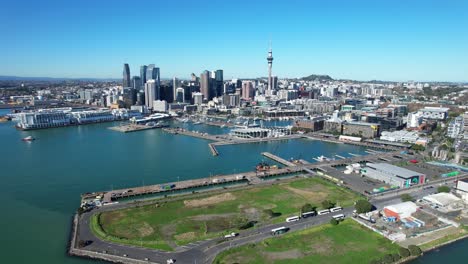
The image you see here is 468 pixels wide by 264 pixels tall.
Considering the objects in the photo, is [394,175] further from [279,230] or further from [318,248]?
[279,230]

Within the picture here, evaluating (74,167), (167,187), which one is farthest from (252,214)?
(74,167)

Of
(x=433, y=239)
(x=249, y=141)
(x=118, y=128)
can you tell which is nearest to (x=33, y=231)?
(x=433, y=239)

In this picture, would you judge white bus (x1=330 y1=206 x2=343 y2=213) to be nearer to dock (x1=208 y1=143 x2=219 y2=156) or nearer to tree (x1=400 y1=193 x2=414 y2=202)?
tree (x1=400 y1=193 x2=414 y2=202)

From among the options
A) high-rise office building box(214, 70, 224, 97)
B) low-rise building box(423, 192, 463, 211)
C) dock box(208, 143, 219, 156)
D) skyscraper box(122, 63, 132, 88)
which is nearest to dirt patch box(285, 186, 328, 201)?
low-rise building box(423, 192, 463, 211)

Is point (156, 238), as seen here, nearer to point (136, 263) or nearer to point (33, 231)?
point (136, 263)

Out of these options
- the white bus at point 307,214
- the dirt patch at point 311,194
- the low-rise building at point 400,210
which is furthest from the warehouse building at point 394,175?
the white bus at point 307,214
